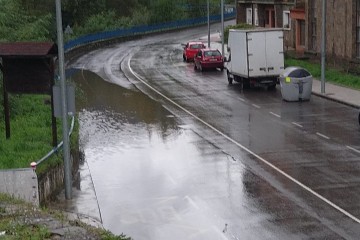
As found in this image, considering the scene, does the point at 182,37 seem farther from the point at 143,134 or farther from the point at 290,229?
the point at 290,229

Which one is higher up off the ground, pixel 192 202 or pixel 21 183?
pixel 21 183

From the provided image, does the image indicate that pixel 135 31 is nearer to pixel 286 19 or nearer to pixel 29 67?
pixel 286 19

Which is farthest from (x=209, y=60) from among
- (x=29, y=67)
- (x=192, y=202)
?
(x=192, y=202)

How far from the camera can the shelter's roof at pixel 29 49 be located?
2084 cm

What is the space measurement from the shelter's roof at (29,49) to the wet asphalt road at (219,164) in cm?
353

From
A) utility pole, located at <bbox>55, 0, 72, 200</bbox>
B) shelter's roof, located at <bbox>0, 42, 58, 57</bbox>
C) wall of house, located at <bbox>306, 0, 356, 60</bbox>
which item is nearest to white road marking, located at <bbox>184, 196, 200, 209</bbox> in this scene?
utility pole, located at <bbox>55, 0, 72, 200</bbox>

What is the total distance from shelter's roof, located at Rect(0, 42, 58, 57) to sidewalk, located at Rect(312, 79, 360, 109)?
15547mm

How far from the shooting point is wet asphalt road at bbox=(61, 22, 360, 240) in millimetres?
16375

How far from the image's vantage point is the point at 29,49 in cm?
2109

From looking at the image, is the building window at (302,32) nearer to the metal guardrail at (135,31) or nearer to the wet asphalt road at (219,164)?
the wet asphalt road at (219,164)

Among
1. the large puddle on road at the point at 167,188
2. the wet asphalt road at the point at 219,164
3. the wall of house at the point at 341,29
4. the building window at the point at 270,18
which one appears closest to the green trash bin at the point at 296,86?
the wet asphalt road at the point at 219,164

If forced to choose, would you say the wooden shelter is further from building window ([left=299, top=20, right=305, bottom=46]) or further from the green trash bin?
building window ([left=299, top=20, right=305, bottom=46])

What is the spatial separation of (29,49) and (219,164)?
614 centimetres

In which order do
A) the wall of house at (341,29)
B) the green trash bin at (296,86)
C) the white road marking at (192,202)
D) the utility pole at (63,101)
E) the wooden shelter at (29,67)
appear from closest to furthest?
the white road marking at (192,202) < the utility pole at (63,101) < the wooden shelter at (29,67) < the green trash bin at (296,86) < the wall of house at (341,29)
